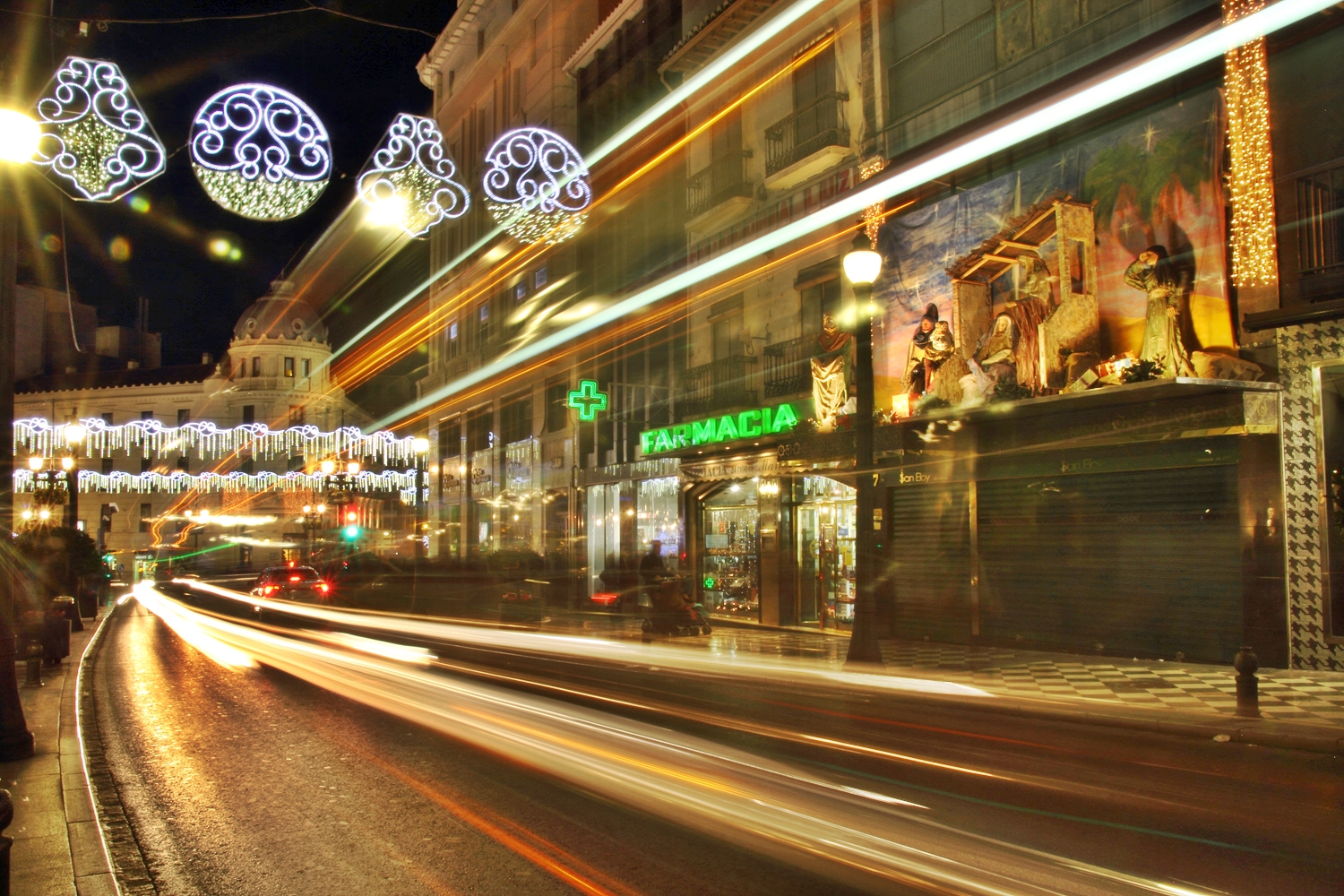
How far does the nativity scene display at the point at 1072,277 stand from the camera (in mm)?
12727

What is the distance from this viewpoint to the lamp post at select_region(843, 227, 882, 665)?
12.9 meters

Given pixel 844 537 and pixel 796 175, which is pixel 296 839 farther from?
pixel 796 175

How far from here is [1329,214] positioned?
464 inches

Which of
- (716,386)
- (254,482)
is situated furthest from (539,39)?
(254,482)

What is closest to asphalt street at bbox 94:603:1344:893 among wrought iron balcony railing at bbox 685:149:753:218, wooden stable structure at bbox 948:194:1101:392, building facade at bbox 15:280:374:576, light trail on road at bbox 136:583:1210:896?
light trail on road at bbox 136:583:1210:896

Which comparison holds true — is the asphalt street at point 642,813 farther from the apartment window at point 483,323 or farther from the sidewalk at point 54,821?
the apartment window at point 483,323

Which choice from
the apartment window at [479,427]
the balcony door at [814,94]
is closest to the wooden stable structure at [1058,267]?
the balcony door at [814,94]

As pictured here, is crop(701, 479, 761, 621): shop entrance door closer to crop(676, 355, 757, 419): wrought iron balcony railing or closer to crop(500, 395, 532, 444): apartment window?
crop(676, 355, 757, 419): wrought iron balcony railing

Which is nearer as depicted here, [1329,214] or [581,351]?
[1329,214]

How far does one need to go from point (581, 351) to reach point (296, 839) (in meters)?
26.8

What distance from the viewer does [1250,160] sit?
485 inches

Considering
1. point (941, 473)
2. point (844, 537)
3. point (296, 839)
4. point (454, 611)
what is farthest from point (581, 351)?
point (296, 839)

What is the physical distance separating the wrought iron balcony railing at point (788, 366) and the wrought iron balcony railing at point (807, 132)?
3.90 m

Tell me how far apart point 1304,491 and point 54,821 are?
Result: 1357 centimetres
